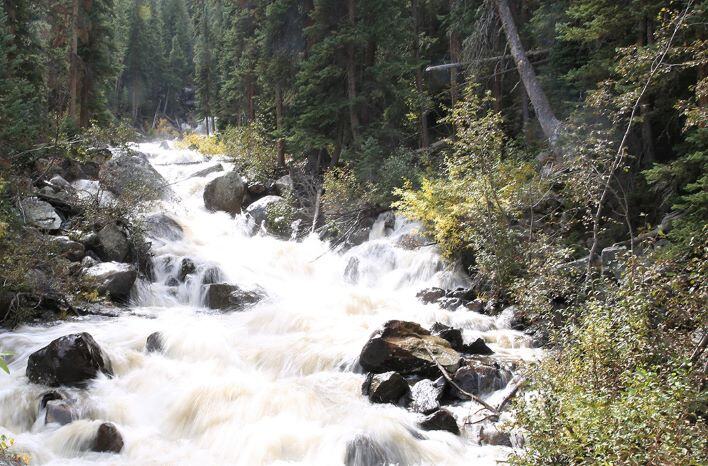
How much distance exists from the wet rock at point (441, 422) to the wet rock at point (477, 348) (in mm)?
2377

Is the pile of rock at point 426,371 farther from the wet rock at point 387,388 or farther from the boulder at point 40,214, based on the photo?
the boulder at point 40,214

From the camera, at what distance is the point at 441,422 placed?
290 inches

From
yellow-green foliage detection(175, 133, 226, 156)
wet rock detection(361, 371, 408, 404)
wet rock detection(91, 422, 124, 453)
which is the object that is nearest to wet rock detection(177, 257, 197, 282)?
wet rock detection(91, 422, 124, 453)

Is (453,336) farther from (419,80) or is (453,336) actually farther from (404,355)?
(419,80)

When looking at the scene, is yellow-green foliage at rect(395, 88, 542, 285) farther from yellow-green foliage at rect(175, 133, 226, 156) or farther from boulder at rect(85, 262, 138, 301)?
yellow-green foliage at rect(175, 133, 226, 156)

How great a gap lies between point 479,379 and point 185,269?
922 centimetres

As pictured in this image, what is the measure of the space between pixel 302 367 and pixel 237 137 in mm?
20908

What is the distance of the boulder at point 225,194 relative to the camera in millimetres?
21781

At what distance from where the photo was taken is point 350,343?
10289 mm

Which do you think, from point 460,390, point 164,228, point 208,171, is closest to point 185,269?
point 164,228

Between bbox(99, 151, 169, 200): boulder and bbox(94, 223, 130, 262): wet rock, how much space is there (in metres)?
1.26

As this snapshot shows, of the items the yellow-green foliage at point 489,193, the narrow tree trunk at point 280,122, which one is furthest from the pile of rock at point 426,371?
the narrow tree trunk at point 280,122

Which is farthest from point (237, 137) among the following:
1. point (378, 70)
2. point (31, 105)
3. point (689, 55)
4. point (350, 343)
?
point (689, 55)

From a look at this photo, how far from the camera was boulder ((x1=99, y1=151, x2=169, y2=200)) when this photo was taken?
50.6 ft
